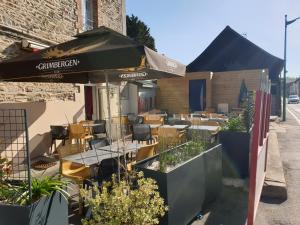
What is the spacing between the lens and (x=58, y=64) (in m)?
3.58

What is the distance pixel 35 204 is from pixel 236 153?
13.6 ft

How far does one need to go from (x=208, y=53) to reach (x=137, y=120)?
1342 centimetres

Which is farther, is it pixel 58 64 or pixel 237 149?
pixel 237 149

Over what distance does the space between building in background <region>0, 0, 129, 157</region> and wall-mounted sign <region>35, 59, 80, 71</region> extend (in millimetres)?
3898

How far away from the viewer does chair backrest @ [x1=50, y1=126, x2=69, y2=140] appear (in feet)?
26.7

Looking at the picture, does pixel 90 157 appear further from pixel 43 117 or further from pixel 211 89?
A: pixel 211 89

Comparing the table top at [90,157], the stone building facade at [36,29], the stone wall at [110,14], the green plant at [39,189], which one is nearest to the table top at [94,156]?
the table top at [90,157]

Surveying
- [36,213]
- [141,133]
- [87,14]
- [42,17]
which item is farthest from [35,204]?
[87,14]

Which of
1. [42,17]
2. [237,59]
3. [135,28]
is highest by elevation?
[135,28]

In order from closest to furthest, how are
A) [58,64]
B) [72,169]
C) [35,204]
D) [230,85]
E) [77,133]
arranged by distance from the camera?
[35,204] < [58,64] < [72,169] < [77,133] < [230,85]

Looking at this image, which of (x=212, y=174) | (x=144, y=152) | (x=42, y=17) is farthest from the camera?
(x=42, y=17)

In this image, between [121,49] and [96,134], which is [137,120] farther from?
[121,49]

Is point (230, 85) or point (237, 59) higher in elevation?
point (237, 59)

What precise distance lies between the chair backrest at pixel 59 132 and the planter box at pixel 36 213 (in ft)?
17.6
